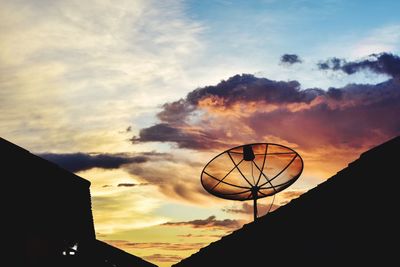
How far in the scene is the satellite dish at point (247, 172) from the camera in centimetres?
1521

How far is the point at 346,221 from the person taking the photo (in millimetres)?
7109

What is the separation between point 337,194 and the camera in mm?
7203

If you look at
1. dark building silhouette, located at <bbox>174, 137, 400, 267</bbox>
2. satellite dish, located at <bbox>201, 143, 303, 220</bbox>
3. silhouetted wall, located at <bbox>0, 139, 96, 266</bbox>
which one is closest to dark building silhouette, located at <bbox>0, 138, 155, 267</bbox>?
silhouetted wall, located at <bbox>0, 139, 96, 266</bbox>

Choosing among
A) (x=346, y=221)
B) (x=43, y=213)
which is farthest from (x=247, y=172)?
(x=346, y=221)

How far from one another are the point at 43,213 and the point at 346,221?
289 inches

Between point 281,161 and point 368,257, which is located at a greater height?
point 281,161

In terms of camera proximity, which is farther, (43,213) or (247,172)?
(247,172)

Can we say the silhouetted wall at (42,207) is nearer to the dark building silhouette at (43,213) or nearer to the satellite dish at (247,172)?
the dark building silhouette at (43,213)

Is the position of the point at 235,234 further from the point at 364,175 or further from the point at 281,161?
the point at 281,161

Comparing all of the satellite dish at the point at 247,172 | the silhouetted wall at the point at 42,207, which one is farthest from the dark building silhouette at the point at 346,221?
the satellite dish at the point at 247,172

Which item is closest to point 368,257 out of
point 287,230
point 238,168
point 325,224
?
point 325,224

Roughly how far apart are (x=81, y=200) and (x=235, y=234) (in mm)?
4735

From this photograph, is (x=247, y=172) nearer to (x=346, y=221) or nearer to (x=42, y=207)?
(x=42, y=207)

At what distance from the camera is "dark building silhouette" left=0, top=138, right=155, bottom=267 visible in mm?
10281
